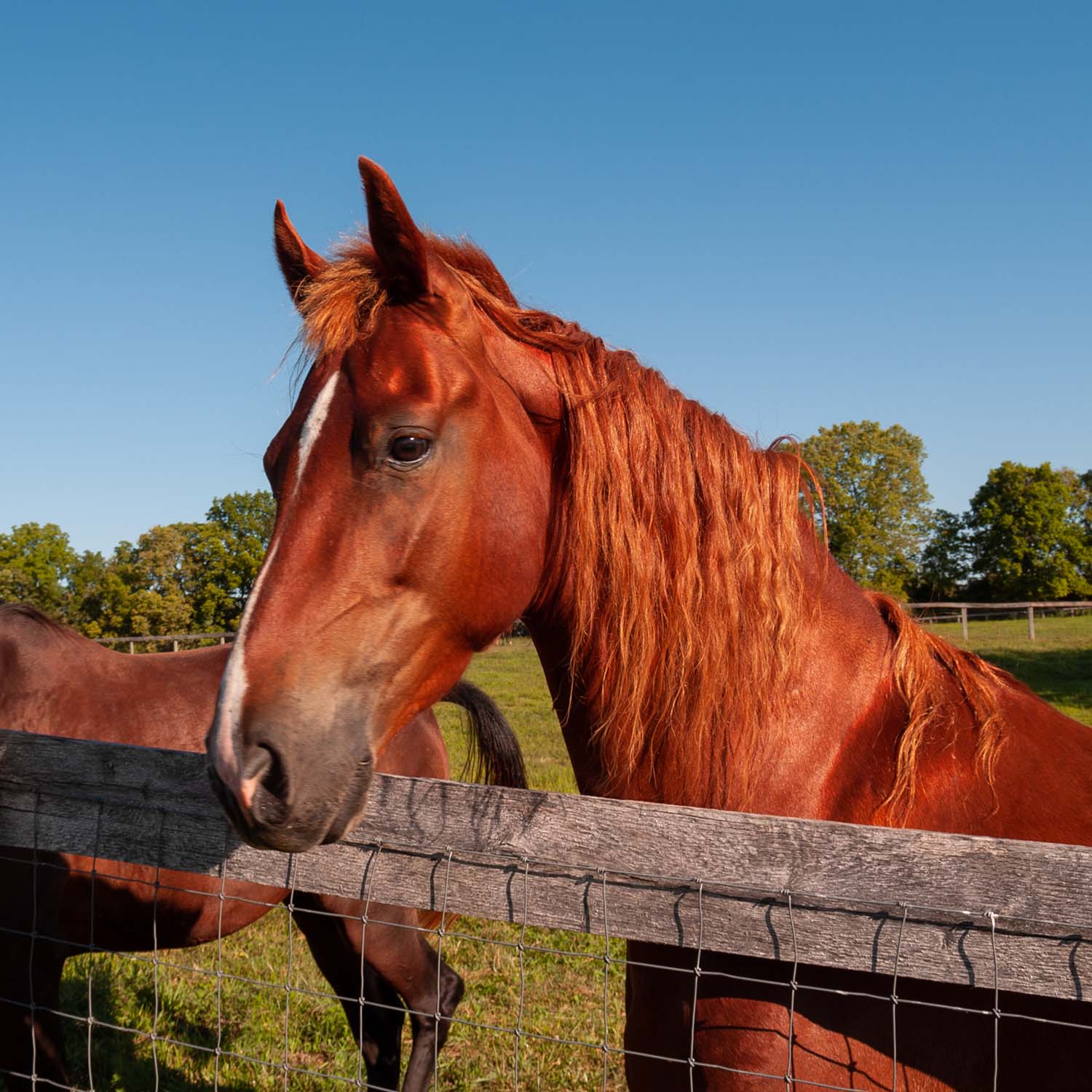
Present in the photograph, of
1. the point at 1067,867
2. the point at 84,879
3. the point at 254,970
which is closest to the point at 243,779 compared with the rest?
the point at 1067,867

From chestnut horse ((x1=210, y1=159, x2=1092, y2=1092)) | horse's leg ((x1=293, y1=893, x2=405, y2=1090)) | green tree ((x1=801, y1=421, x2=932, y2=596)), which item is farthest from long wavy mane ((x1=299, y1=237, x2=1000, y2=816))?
green tree ((x1=801, y1=421, x2=932, y2=596))

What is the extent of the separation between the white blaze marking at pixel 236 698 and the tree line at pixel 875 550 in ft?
119

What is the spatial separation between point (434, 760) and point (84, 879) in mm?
1696

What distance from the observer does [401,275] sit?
5.67 ft

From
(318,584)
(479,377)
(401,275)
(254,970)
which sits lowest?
(254,970)

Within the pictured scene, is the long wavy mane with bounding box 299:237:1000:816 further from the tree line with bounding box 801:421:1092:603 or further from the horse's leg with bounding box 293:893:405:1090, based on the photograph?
the tree line with bounding box 801:421:1092:603

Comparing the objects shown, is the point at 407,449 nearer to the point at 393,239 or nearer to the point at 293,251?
the point at 393,239

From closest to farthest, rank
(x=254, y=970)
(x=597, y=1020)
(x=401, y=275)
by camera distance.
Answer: (x=401, y=275) → (x=597, y=1020) → (x=254, y=970)

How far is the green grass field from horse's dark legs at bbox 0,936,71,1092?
38cm

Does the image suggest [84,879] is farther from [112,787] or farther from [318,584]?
[318,584]

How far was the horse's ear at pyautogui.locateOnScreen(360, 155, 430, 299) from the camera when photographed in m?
1.61

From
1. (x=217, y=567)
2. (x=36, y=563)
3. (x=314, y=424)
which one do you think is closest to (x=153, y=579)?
(x=217, y=567)

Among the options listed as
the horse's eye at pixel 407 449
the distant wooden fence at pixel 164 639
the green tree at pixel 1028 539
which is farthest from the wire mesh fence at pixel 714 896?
the green tree at pixel 1028 539

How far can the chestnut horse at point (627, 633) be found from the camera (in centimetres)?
151
